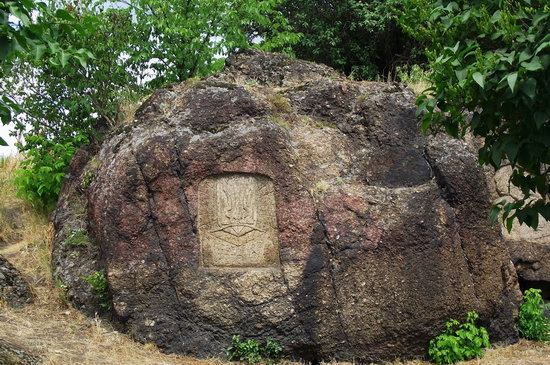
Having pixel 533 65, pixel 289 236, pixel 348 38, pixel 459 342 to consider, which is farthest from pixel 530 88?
pixel 348 38

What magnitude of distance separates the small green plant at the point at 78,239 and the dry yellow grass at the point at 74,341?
620 mm

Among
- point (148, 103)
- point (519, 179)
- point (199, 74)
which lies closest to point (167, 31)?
point (199, 74)

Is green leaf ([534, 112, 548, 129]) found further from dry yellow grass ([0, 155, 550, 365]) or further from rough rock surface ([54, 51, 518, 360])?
dry yellow grass ([0, 155, 550, 365])

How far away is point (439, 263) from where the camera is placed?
27.3 ft

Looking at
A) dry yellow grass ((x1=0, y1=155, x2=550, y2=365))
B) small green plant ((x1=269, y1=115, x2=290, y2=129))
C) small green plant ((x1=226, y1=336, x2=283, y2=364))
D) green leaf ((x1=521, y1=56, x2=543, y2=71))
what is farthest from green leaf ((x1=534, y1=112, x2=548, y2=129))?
small green plant ((x1=269, y1=115, x2=290, y2=129))

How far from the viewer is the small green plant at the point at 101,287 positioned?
8.69 metres

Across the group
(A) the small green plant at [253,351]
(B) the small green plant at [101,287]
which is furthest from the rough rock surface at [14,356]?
(A) the small green plant at [253,351]

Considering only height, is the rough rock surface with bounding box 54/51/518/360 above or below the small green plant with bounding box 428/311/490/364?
above

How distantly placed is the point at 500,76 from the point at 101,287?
6048mm

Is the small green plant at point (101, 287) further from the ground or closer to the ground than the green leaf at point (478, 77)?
closer to the ground

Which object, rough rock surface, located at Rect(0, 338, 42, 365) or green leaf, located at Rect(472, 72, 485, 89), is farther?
rough rock surface, located at Rect(0, 338, 42, 365)

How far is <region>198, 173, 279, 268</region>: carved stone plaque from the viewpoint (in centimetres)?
844

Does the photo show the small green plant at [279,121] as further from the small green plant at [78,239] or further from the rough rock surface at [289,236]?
the small green plant at [78,239]

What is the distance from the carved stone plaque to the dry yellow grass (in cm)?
121
